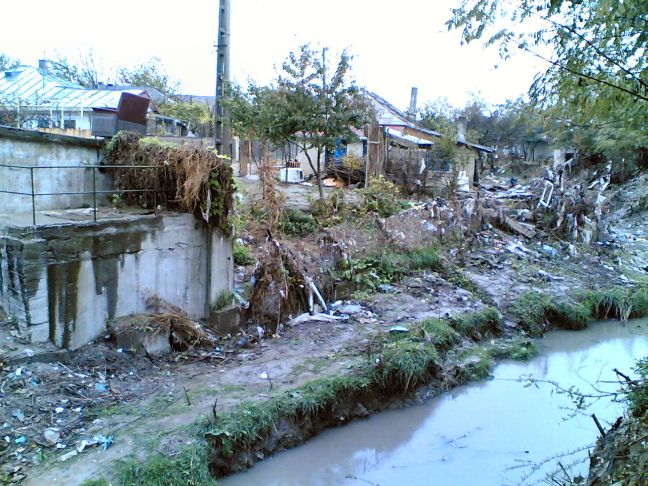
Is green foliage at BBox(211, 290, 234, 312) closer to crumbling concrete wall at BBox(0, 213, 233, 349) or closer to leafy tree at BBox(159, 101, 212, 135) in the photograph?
crumbling concrete wall at BBox(0, 213, 233, 349)

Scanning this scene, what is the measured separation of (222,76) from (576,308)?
27.0ft


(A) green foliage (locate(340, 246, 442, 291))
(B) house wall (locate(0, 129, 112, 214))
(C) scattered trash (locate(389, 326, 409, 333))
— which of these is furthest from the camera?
(A) green foliage (locate(340, 246, 442, 291))

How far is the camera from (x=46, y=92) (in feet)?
65.3

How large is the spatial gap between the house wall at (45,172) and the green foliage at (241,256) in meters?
2.14

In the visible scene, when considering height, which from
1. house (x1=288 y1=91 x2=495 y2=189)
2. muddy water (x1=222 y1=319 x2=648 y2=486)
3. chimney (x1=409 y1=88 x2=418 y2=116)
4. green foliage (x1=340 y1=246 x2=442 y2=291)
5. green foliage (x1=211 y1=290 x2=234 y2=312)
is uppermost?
chimney (x1=409 y1=88 x2=418 y2=116)

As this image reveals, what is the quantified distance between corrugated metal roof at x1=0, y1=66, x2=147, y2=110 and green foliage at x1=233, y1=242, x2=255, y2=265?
444 inches

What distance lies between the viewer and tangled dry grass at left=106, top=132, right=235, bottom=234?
6.73 m

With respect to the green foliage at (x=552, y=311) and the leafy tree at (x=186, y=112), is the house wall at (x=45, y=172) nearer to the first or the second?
the green foliage at (x=552, y=311)

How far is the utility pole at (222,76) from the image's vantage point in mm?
10008

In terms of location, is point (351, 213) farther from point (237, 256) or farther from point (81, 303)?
point (81, 303)

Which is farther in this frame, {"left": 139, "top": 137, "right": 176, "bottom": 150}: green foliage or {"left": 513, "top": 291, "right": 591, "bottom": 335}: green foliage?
{"left": 513, "top": 291, "right": 591, "bottom": 335}: green foliage

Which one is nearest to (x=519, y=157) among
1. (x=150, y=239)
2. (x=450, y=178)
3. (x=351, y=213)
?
(x=450, y=178)

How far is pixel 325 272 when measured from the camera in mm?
8719

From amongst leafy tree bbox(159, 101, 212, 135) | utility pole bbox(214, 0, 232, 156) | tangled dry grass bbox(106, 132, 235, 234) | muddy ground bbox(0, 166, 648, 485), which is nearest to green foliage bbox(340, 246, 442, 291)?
muddy ground bbox(0, 166, 648, 485)
